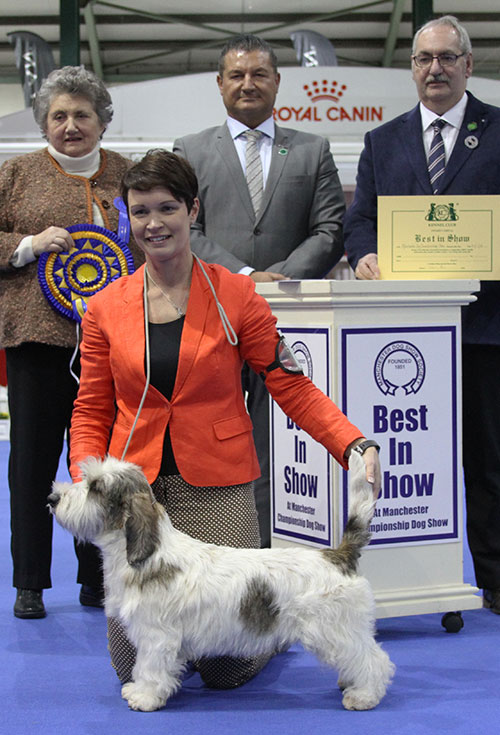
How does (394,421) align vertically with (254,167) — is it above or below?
below

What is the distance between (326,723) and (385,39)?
13517 mm

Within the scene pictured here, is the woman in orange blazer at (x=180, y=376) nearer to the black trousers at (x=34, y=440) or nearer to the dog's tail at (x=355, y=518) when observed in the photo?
the dog's tail at (x=355, y=518)

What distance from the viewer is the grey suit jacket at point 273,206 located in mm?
3287

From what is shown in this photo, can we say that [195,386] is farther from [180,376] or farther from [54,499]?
[54,499]

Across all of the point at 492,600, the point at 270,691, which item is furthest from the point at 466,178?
the point at 270,691

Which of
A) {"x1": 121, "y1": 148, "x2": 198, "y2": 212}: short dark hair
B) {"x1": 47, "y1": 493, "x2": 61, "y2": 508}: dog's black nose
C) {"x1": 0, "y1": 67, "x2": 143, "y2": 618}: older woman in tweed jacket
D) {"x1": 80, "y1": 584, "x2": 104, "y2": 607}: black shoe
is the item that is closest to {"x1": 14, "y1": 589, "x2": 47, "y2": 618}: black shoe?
{"x1": 0, "y1": 67, "x2": 143, "y2": 618}: older woman in tweed jacket

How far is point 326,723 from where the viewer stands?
2.11m

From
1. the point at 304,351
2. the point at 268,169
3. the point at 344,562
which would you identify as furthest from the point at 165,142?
the point at 344,562

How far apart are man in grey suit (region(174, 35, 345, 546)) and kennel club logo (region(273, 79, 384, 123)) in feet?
17.0

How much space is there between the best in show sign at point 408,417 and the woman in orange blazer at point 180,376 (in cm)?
40

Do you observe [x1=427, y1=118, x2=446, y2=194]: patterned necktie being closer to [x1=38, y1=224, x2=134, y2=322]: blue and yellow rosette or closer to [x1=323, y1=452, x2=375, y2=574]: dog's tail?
[x1=38, y1=224, x2=134, y2=322]: blue and yellow rosette

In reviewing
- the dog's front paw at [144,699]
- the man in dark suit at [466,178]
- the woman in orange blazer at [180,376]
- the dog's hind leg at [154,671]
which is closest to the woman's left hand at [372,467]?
the woman in orange blazer at [180,376]

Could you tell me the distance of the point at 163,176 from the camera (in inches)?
90.7

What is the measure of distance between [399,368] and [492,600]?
3.07ft
